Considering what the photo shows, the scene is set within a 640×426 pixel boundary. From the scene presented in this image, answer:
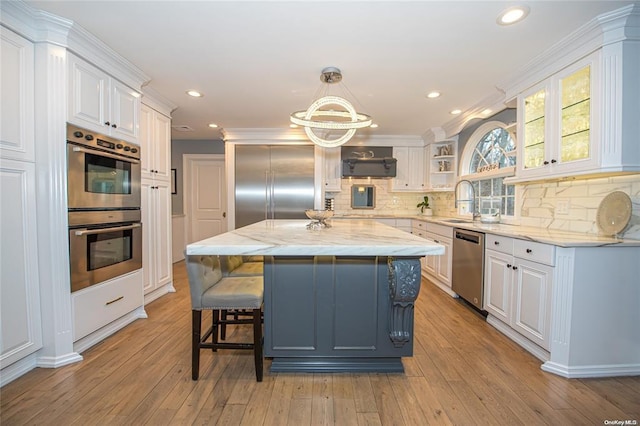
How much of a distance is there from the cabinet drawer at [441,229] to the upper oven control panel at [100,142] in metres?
3.49

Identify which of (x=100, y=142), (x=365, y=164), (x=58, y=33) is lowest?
(x=100, y=142)

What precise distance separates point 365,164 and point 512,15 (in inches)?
127

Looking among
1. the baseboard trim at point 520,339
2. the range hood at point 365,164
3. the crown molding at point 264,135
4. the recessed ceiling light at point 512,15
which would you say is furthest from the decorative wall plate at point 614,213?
the crown molding at point 264,135

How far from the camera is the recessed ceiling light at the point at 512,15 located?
1771 millimetres

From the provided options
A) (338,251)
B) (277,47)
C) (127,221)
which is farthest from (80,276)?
(277,47)

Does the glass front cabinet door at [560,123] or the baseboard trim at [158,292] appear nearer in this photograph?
the glass front cabinet door at [560,123]

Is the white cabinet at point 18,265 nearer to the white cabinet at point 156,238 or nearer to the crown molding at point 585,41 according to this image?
the white cabinet at point 156,238

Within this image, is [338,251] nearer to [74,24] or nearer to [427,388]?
[427,388]

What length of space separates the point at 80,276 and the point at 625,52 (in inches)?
156

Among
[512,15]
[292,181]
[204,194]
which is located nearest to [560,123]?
[512,15]

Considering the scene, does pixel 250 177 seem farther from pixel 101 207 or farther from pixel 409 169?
pixel 409 169

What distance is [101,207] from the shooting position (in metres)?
2.31

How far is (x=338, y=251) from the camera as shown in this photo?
61.6 inches

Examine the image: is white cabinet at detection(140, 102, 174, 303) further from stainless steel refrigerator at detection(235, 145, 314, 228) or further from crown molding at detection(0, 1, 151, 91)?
stainless steel refrigerator at detection(235, 145, 314, 228)
